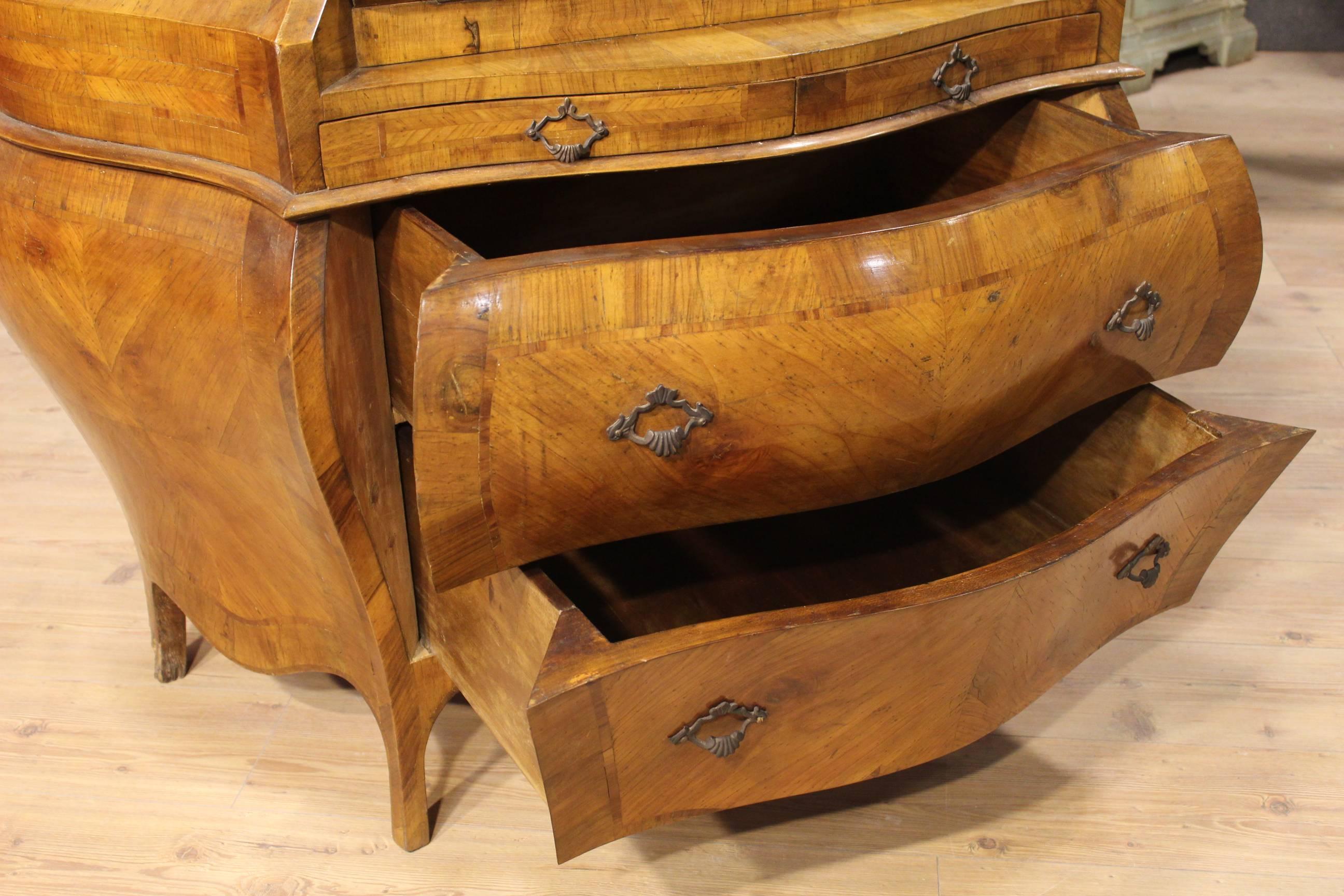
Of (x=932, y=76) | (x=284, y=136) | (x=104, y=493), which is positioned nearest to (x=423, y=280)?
(x=284, y=136)

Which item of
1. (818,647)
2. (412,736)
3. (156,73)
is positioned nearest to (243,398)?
(156,73)

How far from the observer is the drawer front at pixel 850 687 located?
0.88 m

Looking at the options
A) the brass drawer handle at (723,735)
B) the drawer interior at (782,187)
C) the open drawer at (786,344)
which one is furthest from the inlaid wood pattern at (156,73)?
the brass drawer handle at (723,735)

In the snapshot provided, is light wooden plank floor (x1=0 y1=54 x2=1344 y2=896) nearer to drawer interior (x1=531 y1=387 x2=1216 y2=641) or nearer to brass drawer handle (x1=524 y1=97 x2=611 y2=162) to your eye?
drawer interior (x1=531 y1=387 x2=1216 y2=641)

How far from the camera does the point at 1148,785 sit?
125 cm

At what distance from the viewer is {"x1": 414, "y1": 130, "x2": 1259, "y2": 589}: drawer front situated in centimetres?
85

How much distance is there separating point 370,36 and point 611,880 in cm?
74

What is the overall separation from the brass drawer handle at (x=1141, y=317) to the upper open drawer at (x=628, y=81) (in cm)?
23

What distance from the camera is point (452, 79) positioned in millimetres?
915

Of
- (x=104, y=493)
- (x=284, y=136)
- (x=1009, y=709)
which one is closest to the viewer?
(x=284, y=136)

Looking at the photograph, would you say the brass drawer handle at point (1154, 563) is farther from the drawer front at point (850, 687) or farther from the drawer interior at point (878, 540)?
the drawer interior at point (878, 540)

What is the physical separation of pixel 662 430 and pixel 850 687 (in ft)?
0.77

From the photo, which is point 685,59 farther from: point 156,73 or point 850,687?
point 850,687

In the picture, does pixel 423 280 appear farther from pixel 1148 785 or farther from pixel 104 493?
pixel 104 493
